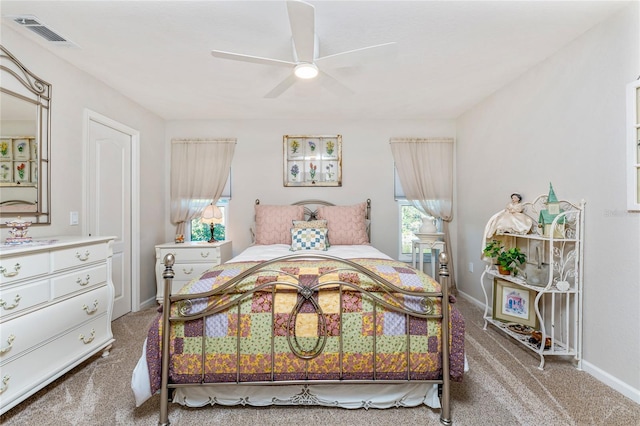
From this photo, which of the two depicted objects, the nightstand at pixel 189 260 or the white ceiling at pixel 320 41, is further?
the nightstand at pixel 189 260

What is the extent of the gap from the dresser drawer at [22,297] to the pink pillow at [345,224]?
2.47 meters

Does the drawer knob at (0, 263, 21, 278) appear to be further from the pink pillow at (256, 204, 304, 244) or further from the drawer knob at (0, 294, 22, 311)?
the pink pillow at (256, 204, 304, 244)

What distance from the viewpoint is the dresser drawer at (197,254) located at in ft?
11.1

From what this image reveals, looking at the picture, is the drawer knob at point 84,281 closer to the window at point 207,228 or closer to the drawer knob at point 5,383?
the drawer knob at point 5,383

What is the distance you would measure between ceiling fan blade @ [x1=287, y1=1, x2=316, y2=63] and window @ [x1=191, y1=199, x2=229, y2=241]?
2573mm

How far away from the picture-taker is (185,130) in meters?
4.04

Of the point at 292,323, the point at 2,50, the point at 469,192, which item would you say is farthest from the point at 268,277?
the point at 469,192

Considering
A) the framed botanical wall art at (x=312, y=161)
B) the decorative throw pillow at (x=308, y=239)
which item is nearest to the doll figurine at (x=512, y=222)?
the decorative throw pillow at (x=308, y=239)

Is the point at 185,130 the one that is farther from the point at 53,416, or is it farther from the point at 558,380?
the point at 558,380

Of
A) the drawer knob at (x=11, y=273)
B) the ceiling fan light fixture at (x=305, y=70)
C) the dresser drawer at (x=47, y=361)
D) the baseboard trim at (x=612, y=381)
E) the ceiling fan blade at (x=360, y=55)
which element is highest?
the ceiling fan blade at (x=360, y=55)

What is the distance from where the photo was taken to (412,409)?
1.67m

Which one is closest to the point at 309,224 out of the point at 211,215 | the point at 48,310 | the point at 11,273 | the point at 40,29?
the point at 211,215

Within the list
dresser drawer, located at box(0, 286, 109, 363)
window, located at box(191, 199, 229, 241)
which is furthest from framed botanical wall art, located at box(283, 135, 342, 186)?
dresser drawer, located at box(0, 286, 109, 363)

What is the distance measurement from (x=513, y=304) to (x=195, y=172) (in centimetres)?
392
